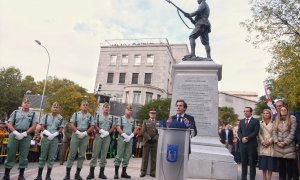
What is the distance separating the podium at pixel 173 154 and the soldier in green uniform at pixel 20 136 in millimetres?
3646

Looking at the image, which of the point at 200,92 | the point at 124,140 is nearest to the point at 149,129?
the point at 124,140

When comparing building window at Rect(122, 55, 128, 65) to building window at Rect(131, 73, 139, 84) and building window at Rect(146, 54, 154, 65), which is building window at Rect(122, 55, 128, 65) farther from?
building window at Rect(146, 54, 154, 65)

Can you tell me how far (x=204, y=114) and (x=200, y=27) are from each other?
303 cm

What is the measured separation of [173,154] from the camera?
4734 millimetres

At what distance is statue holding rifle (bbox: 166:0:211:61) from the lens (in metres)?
9.43

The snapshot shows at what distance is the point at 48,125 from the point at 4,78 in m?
50.6

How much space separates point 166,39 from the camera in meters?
48.7

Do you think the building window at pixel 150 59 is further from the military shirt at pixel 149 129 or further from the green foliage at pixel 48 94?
the military shirt at pixel 149 129

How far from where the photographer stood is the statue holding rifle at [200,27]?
943 centimetres

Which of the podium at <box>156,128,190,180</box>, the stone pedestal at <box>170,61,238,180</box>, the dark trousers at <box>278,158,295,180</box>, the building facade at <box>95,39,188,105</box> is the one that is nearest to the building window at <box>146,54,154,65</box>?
the building facade at <box>95,39,188,105</box>

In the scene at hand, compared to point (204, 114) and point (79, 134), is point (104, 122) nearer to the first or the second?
point (79, 134)

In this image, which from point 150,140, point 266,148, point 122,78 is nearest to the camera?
point 266,148

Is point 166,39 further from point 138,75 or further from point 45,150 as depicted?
point 45,150

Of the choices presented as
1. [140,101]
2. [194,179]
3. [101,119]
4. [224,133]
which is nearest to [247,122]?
[194,179]
